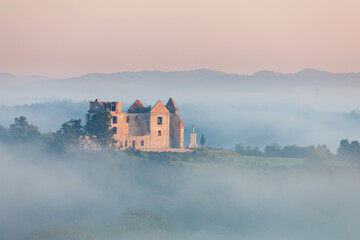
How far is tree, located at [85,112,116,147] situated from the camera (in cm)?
11488

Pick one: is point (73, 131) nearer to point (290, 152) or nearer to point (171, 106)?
point (171, 106)

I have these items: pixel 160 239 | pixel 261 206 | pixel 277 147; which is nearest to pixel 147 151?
pixel 160 239

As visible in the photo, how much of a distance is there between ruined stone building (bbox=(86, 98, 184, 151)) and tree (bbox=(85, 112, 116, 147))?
4.64 ft

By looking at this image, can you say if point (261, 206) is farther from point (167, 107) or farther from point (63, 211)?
point (63, 211)

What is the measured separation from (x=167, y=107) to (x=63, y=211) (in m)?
26.7

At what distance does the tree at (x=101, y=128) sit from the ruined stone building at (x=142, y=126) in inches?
55.6

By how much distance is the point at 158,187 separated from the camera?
420ft

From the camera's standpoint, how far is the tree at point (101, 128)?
11488 cm

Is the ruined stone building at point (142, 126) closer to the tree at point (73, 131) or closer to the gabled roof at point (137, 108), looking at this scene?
the gabled roof at point (137, 108)

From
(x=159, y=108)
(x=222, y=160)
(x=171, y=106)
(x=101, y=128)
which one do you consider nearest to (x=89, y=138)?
(x=101, y=128)

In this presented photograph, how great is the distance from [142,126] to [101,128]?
7.22 meters

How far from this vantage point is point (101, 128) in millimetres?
115312

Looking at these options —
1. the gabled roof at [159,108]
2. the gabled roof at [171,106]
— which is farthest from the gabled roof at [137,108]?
the gabled roof at [171,106]

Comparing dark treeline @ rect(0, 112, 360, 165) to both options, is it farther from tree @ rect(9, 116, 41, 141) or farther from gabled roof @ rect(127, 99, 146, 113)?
gabled roof @ rect(127, 99, 146, 113)
